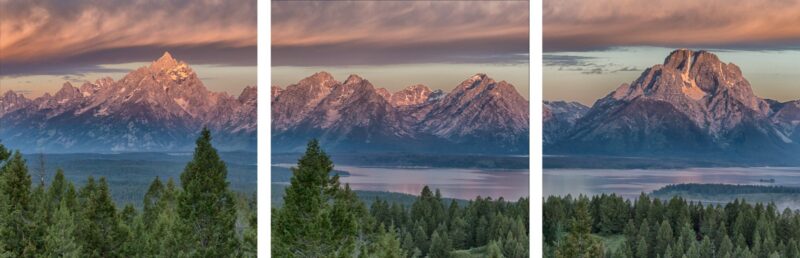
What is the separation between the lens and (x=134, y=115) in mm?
5133

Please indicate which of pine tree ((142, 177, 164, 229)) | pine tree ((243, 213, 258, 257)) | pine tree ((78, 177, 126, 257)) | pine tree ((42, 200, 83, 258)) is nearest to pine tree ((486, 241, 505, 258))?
pine tree ((243, 213, 258, 257))

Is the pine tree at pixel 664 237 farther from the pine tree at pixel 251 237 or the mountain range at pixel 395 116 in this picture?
the pine tree at pixel 251 237

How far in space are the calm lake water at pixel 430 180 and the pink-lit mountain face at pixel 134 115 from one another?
0.65 m

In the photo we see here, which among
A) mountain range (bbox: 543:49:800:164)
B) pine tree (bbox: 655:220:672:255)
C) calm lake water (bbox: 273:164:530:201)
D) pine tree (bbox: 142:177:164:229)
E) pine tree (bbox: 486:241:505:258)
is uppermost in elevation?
mountain range (bbox: 543:49:800:164)

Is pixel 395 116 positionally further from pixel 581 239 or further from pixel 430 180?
pixel 581 239

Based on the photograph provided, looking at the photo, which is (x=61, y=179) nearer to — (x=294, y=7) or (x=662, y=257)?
(x=294, y=7)

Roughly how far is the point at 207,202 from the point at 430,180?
1.24 meters

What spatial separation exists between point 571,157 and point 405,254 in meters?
1.08

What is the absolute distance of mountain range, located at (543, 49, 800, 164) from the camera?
4645 mm

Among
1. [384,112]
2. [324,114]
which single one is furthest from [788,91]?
[324,114]

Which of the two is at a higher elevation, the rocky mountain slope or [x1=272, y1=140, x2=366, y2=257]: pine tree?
the rocky mountain slope

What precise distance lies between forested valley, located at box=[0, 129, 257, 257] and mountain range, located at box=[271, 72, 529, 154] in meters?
0.53

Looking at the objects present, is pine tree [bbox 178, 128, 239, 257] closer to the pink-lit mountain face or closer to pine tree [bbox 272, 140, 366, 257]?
the pink-lit mountain face

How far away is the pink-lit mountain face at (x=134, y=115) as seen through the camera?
16.1 ft
